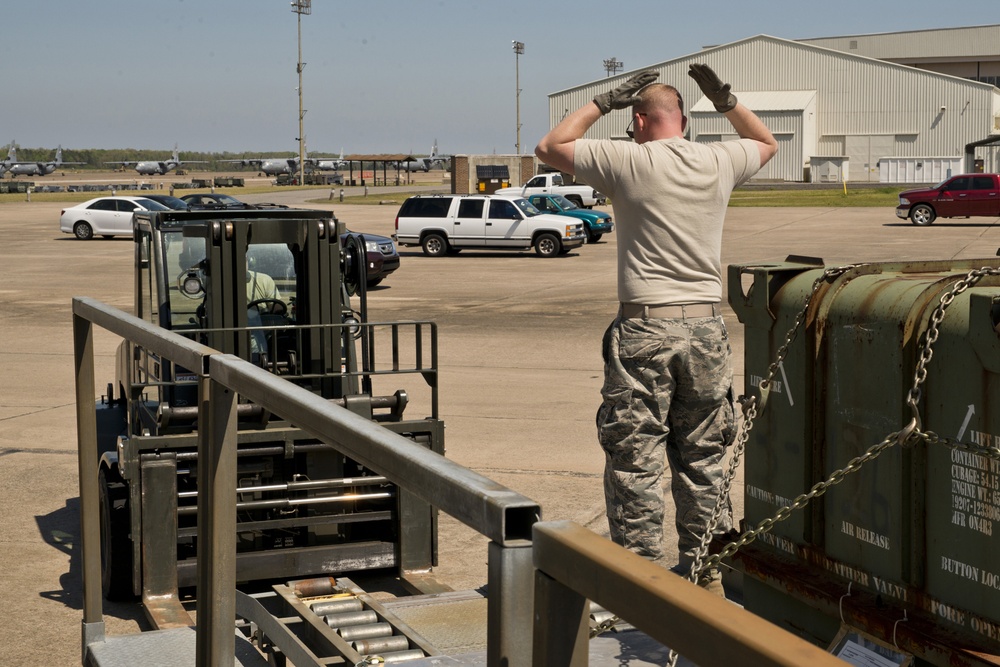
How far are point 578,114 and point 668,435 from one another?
1305 millimetres

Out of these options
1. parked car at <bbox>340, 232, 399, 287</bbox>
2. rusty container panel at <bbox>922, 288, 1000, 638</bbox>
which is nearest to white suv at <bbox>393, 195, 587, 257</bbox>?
parked car at <bbox>340, 232, 399, 287</bbox>

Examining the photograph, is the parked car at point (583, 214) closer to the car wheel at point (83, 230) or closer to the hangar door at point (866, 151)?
the car wheel at point (83, 230)

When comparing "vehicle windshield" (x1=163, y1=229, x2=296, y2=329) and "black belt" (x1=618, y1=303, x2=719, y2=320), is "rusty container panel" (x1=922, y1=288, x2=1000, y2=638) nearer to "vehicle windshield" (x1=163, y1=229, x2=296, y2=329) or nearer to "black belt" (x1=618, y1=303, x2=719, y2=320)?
"black belt" (x1=618, y1=303, x2=719, y2=320)

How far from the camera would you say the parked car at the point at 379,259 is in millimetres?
24047

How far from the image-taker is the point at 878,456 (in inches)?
160

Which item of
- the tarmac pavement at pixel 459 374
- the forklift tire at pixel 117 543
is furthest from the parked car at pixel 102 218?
the forklift tire at pixel 117 543

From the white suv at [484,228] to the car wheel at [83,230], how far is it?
37.7ft

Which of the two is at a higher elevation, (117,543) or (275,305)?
(275,305)

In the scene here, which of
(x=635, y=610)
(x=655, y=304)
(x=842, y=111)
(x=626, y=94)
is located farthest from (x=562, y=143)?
(x=842, y=111)

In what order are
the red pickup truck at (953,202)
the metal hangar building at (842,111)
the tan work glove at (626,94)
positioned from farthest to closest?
the metal hangar building at (842,111) → the red pickup truck at (953,202) → the tan work glove at (626,94)

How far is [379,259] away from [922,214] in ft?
71.0

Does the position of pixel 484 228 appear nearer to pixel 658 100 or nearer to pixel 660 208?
pixel 658 100

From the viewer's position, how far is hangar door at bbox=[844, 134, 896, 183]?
80.8 meters

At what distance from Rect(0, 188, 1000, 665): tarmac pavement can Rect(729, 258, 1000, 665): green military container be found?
2827 millimetres
